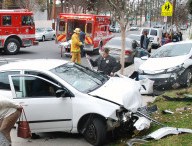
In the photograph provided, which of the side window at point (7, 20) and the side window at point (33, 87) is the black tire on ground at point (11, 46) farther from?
the side window at point (33, 87)

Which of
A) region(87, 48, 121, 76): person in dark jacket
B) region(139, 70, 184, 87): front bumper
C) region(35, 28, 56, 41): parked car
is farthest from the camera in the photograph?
region(35, 28, 56, 41): parked car

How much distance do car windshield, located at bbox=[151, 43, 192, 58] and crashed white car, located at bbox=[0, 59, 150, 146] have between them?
5784mm

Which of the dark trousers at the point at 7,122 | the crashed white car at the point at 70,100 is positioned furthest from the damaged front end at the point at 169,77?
the dark trousers at the point at 7,122

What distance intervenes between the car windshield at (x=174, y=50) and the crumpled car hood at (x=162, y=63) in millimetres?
412

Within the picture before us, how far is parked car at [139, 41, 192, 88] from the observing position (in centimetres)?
1212

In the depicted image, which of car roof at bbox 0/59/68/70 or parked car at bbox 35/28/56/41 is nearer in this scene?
car roof at bbox 0/59/68/70

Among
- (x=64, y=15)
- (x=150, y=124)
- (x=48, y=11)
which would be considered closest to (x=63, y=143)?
(x=150, y=124)

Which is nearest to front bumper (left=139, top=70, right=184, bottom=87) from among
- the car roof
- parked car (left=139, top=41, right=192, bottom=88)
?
parked car (left=139, top=41, right=192, bottom=88)

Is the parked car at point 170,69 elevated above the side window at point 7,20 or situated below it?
below

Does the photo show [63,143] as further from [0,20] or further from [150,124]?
[0,20]

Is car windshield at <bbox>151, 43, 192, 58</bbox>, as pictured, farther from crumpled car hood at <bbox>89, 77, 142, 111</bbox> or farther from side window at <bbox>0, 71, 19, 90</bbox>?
side window at <bbox>0, 71, 19, 90</bbox>

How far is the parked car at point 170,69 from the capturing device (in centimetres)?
1212

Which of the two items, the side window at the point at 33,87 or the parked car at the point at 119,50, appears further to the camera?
the parked car at the point at 119,50

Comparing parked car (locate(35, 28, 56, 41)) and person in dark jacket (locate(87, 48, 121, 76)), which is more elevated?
person in dark jacket (locate(87, 48, 121, 76))
